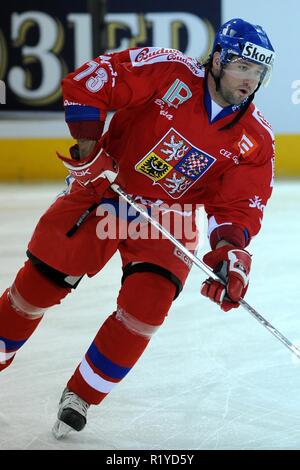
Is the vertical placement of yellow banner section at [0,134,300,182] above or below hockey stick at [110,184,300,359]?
below

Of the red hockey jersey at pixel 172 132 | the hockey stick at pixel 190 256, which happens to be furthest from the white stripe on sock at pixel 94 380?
the red hockey jersey at pixel 172 132

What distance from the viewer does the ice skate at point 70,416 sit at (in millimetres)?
2363

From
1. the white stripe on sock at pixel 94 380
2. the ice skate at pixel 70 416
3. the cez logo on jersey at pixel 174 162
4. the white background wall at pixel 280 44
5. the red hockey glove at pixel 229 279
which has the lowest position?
the white background wall at pixel 280 44

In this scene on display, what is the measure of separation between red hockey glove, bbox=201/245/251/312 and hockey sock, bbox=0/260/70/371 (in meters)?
0.42

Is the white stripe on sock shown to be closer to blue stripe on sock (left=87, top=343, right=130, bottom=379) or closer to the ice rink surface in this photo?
blue stripe on sock (left=87, top=343, right=130, bottom=379)

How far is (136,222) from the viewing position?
2523 mm

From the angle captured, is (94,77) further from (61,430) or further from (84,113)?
(61,430)

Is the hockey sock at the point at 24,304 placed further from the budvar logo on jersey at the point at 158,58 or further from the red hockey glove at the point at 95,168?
the budvar logo on jersey at the point at 158,58

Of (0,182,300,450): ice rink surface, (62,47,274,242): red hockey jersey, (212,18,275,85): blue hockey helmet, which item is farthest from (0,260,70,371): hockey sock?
(212,18,275,85): blue hockey helmet

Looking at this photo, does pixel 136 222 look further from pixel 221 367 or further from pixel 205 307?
pixel 205 307

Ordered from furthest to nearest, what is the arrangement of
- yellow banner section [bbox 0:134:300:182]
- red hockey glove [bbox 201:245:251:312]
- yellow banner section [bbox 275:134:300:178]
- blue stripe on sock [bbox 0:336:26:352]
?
yellow banner section [bbox 275:134:300:178], yellow banner section [bbox 0:134:300:182], blue stripe on sock [bbox 0:336:26:352], red hockey glove [bbox 201:245:251:312]

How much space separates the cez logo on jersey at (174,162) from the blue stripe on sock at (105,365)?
1.58ft

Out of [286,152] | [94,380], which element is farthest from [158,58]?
[286,152]

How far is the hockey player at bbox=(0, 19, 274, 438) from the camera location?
2.37 meters
